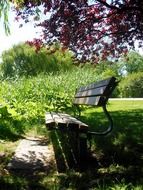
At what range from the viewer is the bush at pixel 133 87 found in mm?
37812

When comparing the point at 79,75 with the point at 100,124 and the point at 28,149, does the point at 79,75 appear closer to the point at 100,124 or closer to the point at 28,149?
the point at 100,124

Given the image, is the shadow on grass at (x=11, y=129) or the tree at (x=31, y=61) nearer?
the shadow on grass at (x=11, y=129)

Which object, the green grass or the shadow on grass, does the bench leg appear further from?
the shadow on grass

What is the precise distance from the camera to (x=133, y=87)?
128 ft

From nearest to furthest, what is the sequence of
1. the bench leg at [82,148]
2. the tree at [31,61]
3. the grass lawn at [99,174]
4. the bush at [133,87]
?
the grass lawn at [99,174] < the bench leg at [82,148] < the bush at [133,87] < the tree at [31,61]

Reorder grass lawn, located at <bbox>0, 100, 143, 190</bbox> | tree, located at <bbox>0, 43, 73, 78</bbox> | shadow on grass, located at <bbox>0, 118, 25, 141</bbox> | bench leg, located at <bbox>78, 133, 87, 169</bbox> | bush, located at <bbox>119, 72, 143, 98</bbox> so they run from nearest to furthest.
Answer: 1. grass lawn, located at <bbox>0, 100, 143, 190</bbox>
2. bench leg, located at <bbox>78, 133, 87, 169</bbox>
3. shadow on grass, located at <bbox>0, 118, 25, 141</bbox>
4. bush, located at <bbox>119, 72, 143, 98</bbox>
5. tree, located at <bbox>0, 43, 73, 78</bbox>

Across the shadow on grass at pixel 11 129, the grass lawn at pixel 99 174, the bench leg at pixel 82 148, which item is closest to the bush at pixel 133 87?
the shadow on grass at pixel 11 129

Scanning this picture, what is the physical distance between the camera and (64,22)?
37.4 ft

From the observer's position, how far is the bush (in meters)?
37.8

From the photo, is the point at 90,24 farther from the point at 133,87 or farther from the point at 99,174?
the point at 133,87

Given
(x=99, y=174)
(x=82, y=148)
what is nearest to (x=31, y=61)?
(x=82, y=148)

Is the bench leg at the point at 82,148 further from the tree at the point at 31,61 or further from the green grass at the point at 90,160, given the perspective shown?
the tree at the point at 31,61

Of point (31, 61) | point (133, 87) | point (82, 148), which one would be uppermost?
point (31, 61)

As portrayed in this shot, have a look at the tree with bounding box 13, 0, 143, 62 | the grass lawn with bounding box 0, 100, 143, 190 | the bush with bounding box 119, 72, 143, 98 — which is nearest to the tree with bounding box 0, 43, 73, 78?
the bush with bounding box 119, 72, 143, 98
